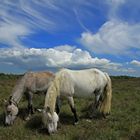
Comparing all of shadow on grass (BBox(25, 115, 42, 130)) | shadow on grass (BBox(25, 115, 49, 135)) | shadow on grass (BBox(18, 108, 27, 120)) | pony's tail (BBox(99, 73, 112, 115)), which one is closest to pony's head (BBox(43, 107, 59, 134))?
shadow on grass (BBox(25, 115, 49, 135))

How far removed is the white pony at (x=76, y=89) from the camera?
37.4ft

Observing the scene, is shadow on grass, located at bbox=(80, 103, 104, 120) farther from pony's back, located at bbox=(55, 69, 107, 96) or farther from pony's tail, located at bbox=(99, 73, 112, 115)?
pony's back, located at bbox=(55, 69, 107, 96)

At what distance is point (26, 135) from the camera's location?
1101cm

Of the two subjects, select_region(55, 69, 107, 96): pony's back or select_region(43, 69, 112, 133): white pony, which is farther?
select_region(55, 69, 107, 96): pony's back

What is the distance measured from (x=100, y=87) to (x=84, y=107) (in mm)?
1823

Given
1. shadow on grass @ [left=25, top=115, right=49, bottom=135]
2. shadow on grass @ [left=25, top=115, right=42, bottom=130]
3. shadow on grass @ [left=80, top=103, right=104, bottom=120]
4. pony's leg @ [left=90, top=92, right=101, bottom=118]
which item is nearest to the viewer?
shadow on grass @ [left=25, top=115, right=49, bottom=135]

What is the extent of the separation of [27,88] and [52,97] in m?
2.51

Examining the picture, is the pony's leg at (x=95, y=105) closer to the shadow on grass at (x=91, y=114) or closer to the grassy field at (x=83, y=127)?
the shadow on grass at (x=91, y=114)

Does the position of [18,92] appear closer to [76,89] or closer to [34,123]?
[34,123]

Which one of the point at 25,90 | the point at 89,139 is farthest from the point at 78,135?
the point at 25,90

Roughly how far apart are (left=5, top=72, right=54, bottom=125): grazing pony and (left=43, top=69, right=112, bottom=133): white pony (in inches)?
67.4

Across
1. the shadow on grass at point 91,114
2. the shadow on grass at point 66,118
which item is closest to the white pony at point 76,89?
the shadow on grass at point 91,114

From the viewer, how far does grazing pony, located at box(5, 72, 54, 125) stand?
12539 millimetres

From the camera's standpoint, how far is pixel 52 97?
1171cm
